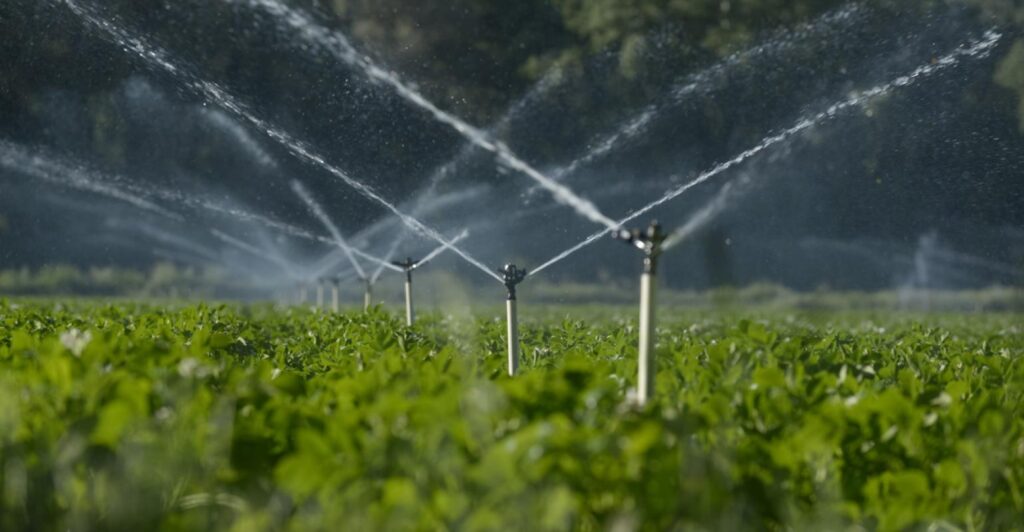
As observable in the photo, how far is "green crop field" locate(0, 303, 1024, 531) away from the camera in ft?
8.64

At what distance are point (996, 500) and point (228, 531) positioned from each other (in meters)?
1.77

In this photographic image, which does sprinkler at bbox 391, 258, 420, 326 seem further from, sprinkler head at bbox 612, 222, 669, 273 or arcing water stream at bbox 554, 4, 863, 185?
arcing water stream at bbox 554, 4, 863, 185

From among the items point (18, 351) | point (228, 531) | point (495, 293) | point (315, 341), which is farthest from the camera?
point (495, 293)

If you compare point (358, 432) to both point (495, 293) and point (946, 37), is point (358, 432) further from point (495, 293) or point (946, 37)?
point (946, 37)

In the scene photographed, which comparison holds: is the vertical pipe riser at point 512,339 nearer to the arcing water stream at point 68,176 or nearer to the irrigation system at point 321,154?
the irrigation system at point 321,154

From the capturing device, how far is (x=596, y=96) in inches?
1576

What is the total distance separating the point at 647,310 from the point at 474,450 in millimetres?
918

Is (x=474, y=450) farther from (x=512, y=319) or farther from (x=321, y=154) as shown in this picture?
(x=321, y=154)

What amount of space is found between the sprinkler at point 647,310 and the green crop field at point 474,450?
86 millimetres

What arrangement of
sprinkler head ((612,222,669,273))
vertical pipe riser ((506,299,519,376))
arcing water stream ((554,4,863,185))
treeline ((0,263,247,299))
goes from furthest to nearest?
treeline ((0,263,247,299)) → arcing water stream ((554,4,863,185)) → vertical pipe riser ((506,299,519,376)) → sprinkler head ((612,222,669,273))

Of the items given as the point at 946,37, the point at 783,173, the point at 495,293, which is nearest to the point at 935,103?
the point at 946,37

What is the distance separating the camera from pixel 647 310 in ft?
12.1

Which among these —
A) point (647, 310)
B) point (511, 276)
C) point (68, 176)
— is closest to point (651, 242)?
point (647, 310)

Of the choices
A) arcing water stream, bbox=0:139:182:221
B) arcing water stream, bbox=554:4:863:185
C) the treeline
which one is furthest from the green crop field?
arcing water stream, bbox=0:139:182:221
